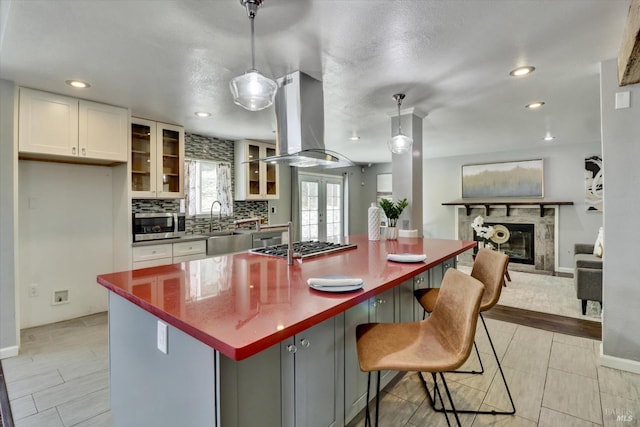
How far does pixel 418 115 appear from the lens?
143 inches

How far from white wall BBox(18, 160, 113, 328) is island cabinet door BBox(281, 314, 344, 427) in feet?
11.2

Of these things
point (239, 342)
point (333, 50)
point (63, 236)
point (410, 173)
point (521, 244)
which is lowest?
point (521, 244)

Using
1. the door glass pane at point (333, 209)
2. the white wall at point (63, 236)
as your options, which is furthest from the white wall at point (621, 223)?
the door glass pane at point (333, 209)

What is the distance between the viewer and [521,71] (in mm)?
2533

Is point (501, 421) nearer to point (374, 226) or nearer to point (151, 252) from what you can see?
point (374, 226)

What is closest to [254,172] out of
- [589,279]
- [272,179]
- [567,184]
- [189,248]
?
[272,179]

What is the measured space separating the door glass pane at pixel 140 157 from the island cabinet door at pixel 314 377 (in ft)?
10.7

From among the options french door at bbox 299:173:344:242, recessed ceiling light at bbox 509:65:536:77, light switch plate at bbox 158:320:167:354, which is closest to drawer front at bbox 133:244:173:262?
light switch plate at bbox 158:320:167:354

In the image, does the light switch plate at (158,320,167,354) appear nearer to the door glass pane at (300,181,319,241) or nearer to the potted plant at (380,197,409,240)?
the potted plant at (380,197,409,240)

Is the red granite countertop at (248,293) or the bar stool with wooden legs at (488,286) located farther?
the bar stool with wooden legs at (488,286)

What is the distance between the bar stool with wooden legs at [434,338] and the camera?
1204 millimetres

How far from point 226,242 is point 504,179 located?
5.43 meters

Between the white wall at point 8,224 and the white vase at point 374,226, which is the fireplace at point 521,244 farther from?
the white wall at point 8,224

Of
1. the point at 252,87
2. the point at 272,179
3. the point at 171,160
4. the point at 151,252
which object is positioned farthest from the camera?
the point at 272,179
